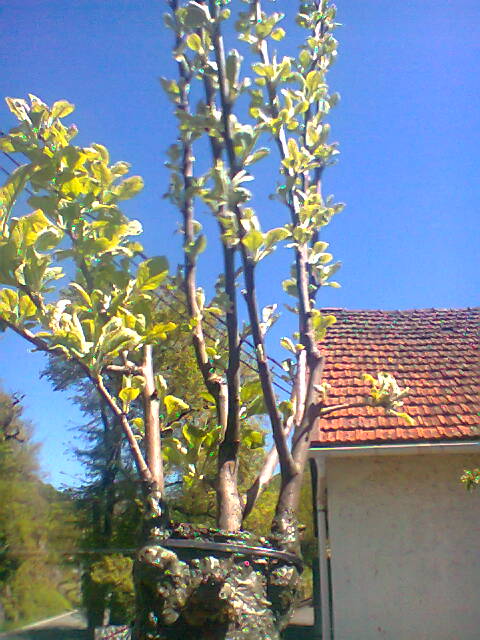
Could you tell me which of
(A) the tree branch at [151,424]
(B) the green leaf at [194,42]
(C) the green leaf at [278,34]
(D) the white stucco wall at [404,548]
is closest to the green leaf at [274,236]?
(A) the tree branch at [151,424]

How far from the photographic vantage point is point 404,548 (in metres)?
5.57

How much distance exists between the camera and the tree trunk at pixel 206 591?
52.7 inches

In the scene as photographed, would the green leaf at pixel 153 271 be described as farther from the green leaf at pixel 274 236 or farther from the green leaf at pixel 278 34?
the green leaf at pixel 278 34

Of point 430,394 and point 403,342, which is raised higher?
point 403,342

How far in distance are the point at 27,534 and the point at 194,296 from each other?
97.0 inches

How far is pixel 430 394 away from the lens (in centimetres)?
646

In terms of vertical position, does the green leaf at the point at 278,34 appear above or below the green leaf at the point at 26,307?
above

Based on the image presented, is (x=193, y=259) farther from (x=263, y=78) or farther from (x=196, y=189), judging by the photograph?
(x=263, y=78)

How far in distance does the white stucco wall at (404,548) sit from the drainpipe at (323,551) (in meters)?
0.09

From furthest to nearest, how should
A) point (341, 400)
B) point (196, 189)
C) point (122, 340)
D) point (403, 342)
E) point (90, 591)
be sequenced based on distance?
point (403, 342) → point (341, 400) → point (90, 591) → point (196, 189) → point (122, 340)

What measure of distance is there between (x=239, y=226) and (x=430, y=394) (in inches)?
210

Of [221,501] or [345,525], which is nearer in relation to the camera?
[221,501]

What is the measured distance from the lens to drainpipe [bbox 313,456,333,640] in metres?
5.52

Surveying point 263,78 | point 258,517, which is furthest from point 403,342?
point 263,78
